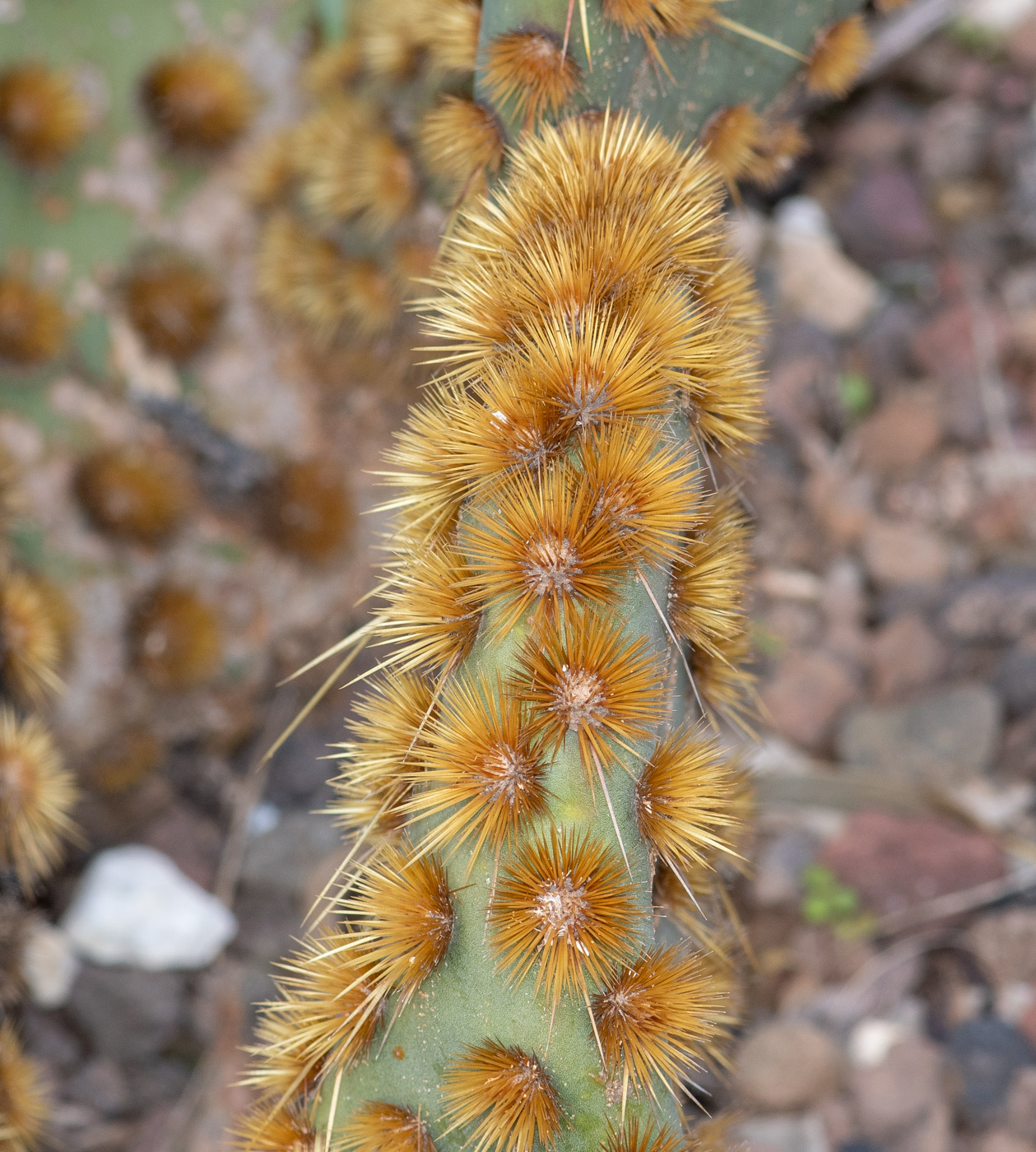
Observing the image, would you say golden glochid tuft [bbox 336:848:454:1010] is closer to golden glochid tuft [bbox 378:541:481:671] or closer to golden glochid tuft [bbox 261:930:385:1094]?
golden glochid tuft [bbox 261:930:385:1094]

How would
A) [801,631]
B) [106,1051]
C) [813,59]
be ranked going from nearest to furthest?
[813,59], [106,1051], [801,631]

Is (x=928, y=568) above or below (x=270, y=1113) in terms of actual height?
above

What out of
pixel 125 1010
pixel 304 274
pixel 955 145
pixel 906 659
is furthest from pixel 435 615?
pixel 955 145

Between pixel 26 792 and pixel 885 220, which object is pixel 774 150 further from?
pixel 885 220

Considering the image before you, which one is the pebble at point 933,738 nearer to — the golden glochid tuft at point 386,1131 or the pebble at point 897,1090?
the pebble at point 897,1090

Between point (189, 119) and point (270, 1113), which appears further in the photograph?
point (189, 119)

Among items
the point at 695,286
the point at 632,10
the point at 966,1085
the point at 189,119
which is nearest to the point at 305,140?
the point at 189,119

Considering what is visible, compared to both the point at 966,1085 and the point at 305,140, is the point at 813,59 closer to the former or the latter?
the point at 305,140
